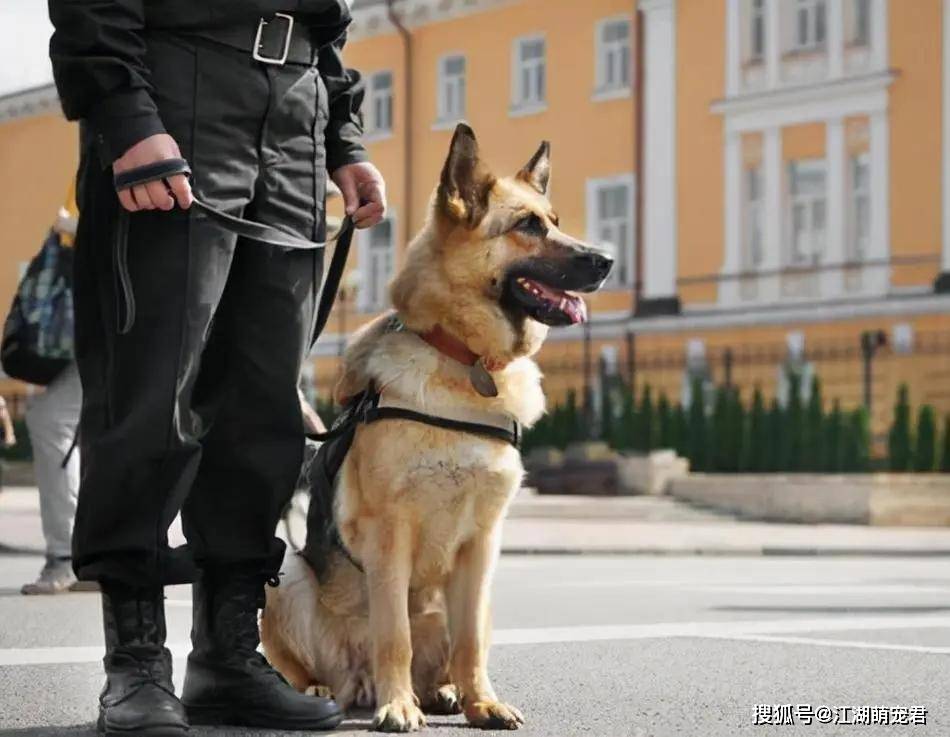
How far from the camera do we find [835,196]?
98.8 feet

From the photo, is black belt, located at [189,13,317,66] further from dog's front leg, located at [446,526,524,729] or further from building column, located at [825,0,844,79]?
building column, located at [825,0,844,79]

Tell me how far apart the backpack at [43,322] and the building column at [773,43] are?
22.6 meters

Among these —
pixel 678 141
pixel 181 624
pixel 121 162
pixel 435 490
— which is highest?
pixel 678 141

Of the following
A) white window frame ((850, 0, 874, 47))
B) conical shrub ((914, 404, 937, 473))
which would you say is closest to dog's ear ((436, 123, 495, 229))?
conical shrub ((914, 404, 937, 473))

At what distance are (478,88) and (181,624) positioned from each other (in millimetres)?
28314

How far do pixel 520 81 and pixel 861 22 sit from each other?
7479 mm

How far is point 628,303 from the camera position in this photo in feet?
107

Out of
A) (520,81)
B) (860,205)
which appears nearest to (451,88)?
(520,81)

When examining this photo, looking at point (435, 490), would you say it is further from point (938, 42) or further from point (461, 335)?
point (938, 42)

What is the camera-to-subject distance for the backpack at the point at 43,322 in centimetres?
933

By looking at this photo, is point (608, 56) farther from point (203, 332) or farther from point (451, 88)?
point (203, 332)

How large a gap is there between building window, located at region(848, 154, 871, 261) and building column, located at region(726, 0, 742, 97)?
2.50 meters

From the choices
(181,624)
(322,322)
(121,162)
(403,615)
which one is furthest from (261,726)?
(181,624)

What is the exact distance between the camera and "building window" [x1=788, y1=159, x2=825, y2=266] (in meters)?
30.7
